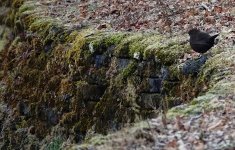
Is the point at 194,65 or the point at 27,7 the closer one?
the point at 194,65

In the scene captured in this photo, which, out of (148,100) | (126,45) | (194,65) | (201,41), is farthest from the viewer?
(126,45)

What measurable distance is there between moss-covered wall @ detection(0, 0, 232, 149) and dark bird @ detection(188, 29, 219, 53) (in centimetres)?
23

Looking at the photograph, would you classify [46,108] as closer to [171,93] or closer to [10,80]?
[10,80]

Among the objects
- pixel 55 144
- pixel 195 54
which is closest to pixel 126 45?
pixel 195 54

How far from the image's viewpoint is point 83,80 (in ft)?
33.1

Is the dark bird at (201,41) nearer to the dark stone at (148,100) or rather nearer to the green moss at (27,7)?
the dark stone at (148,100)

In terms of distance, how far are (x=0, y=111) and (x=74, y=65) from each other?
304 centimetres

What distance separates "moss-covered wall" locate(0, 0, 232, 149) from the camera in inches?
332

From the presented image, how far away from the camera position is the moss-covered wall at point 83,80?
27.7 feet

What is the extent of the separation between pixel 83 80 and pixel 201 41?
304 cm

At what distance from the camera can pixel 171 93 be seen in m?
8.16

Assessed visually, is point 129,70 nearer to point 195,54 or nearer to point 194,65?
point 195,54

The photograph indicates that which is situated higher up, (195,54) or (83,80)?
(195,54)

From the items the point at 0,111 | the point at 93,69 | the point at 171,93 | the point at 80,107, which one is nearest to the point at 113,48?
the point at 93,69
